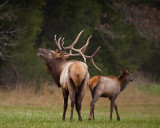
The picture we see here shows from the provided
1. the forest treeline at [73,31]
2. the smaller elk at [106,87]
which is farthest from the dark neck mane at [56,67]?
the forest treeline at [73,31]

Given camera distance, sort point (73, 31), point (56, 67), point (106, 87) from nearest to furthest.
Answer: point (56, 67), point (106, 87), point (73, 31)

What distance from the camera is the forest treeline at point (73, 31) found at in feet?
74.7

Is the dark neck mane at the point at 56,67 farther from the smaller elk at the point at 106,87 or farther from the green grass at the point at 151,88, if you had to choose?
the green grass at the point at 151,88

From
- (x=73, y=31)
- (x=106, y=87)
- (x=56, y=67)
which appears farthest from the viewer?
(x=73, y=31)

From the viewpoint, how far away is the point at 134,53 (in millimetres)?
30359

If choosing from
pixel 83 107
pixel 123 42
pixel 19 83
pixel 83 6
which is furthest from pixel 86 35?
pixel 123 42

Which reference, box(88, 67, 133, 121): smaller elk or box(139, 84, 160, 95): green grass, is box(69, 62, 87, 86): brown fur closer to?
box(88, 67, 133, 121): smaller elk

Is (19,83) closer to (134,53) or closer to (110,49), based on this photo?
(110,49)

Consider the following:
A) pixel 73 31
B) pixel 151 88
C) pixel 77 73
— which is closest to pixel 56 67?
pixel 77 73

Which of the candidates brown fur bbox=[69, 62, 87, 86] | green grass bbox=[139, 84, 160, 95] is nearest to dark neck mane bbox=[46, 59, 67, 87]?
brown fur bbox=[69, 62, 87, 86]

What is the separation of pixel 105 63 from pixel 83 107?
6.62m

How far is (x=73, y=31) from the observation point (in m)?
25.3

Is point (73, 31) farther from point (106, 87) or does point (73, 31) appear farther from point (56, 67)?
point (56, 67)

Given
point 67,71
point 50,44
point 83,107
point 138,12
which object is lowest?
point 83,107
